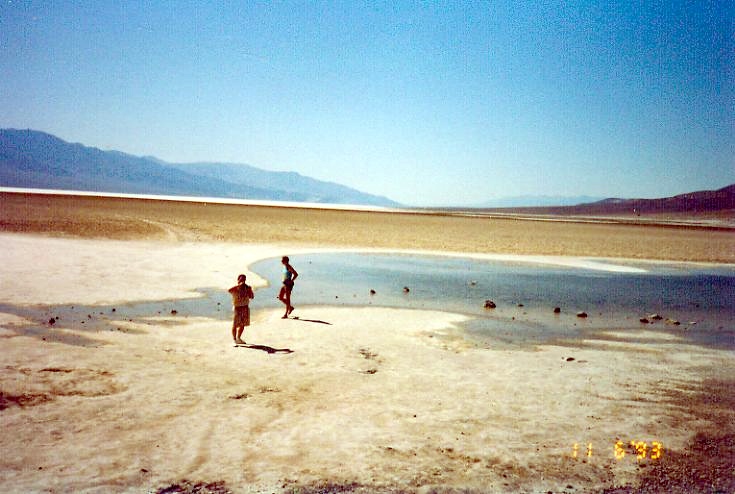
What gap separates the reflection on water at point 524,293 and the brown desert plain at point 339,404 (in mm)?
869

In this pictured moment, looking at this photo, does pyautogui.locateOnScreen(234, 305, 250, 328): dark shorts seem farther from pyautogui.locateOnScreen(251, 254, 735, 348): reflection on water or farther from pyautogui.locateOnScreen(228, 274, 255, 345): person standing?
pyautogui.locateOnScreen(251, 254, 735, 348): reflection on water

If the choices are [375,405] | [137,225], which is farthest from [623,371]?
[137,225]

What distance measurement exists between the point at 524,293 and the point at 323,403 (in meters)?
11.2

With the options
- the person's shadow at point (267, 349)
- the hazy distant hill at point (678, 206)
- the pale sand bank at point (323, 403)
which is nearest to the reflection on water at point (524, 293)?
the pale sand bank at point (323, 403)

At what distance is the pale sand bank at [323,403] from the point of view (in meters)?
5.05

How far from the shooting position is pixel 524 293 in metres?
16.5

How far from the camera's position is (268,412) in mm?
6375

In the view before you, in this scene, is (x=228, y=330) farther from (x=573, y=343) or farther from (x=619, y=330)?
(x=619, y=330)

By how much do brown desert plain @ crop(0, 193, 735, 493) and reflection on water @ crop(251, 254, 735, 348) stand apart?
34.2 inches

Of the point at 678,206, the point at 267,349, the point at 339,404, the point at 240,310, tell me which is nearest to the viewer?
the point at 339,404

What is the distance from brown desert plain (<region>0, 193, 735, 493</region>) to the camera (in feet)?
16.5
